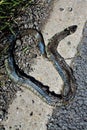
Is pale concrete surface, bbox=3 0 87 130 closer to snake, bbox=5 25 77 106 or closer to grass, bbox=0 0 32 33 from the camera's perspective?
snake, bbox=5 25 77 106

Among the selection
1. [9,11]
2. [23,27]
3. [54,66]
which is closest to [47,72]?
[54,66]

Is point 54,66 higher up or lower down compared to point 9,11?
lower down

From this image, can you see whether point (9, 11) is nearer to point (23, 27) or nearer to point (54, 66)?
point (23, 27)

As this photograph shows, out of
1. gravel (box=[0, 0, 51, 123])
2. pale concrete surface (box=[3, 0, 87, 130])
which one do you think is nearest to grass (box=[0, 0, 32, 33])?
gravel (box=[0, 0, 51, 123])

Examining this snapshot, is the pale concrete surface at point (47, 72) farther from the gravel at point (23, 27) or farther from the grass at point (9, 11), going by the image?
the grass at point (9, 11)

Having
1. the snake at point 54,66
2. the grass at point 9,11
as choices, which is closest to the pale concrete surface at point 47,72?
the snake at point 54,66

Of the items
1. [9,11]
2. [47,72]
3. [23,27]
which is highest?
[9,11]

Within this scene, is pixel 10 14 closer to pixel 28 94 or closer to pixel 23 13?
pixel 23 13
